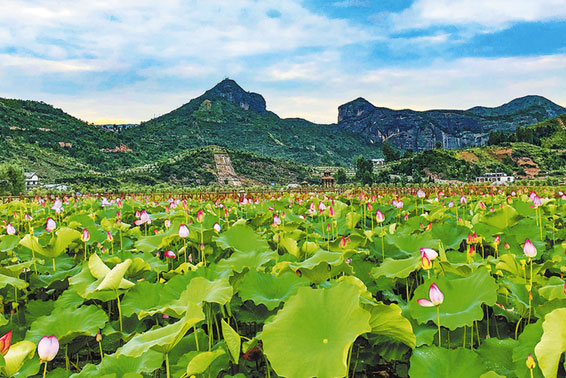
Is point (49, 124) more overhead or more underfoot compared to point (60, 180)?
more overhead

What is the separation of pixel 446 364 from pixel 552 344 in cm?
29

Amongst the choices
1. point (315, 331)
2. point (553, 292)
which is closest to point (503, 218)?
point (553, 292)

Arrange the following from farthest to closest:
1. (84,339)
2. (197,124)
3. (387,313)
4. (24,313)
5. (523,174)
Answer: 1. (197,124)
2. (523,174)
3. (24,313)
4. (84,339)
5. (387,313)

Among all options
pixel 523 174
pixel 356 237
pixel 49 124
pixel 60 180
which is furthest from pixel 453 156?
pixel 49 124

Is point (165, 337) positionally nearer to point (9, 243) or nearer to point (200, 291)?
point (200, 291)

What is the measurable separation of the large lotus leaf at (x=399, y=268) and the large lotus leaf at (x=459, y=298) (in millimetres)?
102

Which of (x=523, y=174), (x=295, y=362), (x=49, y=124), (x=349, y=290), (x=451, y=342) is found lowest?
(x=523, y=174)

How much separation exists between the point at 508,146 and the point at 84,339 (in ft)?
253

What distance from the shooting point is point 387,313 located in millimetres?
1133

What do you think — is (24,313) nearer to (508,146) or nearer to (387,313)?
(387,313)

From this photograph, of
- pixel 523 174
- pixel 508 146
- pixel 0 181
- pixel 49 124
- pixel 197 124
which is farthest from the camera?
pixel 197 124

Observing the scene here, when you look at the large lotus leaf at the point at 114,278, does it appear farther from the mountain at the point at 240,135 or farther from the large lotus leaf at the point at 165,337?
the mountain at the point at 240,135

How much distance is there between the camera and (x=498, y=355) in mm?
1222

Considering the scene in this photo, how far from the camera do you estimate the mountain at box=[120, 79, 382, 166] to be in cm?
9531
